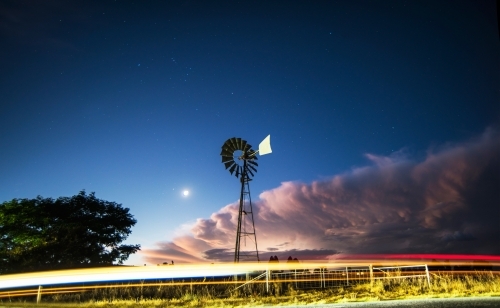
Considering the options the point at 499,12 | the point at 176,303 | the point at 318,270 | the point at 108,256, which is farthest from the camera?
the point at 108,256

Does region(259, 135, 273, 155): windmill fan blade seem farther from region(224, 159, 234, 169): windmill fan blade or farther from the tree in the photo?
the tree

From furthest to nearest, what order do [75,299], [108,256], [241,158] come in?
[108,256], [241,158], [75,299]

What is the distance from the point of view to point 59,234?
99.6 feet

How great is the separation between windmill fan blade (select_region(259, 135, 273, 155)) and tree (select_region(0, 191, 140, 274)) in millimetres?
16172

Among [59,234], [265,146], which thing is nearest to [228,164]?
[265,146]

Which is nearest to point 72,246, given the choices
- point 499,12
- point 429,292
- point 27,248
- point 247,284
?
point 27,248

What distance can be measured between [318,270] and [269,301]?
318 inches

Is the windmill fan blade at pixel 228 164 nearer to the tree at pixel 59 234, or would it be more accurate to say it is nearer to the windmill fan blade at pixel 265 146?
the windmill fan blade at pixel 265 146

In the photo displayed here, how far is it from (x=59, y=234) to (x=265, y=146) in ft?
62.8

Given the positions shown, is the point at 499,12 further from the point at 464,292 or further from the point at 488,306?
the point at 464,292

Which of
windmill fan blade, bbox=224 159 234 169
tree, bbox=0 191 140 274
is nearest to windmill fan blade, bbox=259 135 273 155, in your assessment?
windmill fan blade, bbox=224 159 234 169

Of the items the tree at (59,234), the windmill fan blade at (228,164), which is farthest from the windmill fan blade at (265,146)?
the tree at (59,234)

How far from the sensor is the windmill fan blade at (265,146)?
30158 millimetres

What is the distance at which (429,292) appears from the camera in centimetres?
1220
